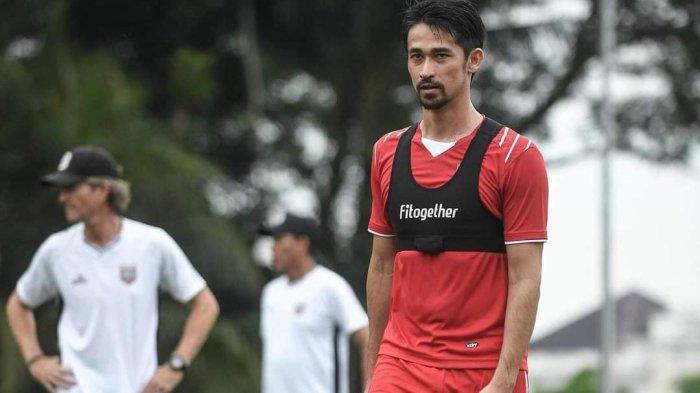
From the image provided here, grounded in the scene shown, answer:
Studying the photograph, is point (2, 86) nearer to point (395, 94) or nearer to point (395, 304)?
point (395, 94)

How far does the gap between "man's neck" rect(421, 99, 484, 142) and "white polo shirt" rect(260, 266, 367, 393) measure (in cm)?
550

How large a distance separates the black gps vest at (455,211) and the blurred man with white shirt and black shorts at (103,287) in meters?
2.94

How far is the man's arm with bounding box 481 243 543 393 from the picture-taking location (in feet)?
20.2

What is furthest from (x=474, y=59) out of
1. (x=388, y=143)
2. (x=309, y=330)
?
(x=309, y=330)

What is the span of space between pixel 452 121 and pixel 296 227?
607 centimetres

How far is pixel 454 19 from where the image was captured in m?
6.30

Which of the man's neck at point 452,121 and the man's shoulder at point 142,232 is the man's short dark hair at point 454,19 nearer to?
the man's neck at point 452,121

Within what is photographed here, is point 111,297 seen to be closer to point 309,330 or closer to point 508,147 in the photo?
point 309,330

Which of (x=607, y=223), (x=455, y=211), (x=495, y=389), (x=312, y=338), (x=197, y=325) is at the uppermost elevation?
(x=455, y=211)

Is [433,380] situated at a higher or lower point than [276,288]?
higher

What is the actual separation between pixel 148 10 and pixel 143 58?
900 mm

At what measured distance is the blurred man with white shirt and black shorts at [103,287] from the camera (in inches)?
351

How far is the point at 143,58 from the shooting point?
29.0m

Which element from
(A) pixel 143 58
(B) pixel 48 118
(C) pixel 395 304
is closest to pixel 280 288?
(C) pixel 395 304
